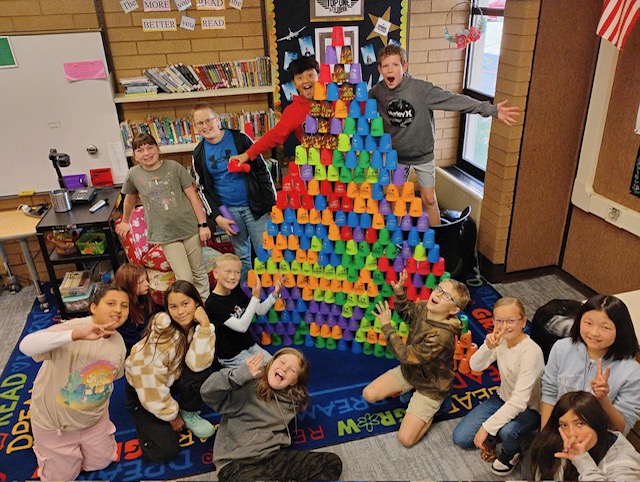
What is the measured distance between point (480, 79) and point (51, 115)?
150 inches

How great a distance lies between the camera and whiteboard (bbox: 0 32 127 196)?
4.13 metres

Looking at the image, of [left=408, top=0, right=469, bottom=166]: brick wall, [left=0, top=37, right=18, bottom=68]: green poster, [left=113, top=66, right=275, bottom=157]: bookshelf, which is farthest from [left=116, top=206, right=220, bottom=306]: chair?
[left=408, top=0, right=469, bottom=166]: brick wall

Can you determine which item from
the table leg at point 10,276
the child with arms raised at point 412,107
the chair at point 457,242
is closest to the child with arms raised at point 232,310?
the child with arms raised at point 412,107

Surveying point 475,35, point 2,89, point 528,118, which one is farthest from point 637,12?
point 2,89

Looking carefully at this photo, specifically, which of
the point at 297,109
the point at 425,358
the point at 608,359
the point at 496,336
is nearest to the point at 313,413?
the point at 425,358

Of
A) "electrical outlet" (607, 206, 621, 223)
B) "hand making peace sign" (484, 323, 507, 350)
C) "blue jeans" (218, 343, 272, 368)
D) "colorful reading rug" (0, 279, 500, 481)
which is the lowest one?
"colorful reading rug" (0, 279, 500, 481)

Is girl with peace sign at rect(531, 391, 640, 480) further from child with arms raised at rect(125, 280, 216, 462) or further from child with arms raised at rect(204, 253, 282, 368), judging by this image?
child with arms raised at rect(125, 280, 216, 462)

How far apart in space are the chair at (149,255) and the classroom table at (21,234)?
765 millimetres

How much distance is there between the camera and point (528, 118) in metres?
3.94

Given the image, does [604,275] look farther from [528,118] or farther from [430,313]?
[430,313]

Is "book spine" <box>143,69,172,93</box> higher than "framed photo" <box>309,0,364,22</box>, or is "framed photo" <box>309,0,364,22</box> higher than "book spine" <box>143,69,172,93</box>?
"framed photo" <box>309,0,364,22</box>

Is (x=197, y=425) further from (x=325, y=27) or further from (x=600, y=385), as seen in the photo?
(x=325, y=27)

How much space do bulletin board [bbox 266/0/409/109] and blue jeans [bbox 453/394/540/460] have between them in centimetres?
307

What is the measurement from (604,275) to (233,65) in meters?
3.40
